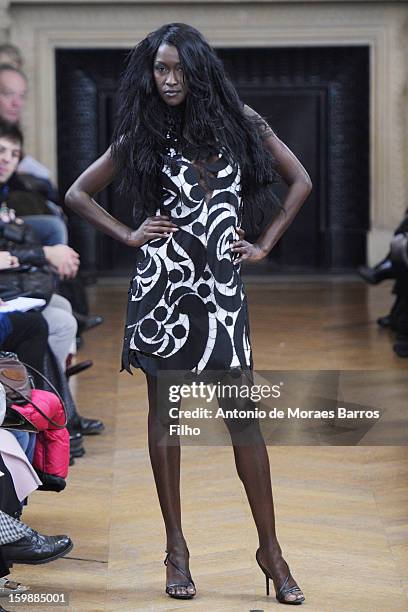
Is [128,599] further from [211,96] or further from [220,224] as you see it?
[211,96]

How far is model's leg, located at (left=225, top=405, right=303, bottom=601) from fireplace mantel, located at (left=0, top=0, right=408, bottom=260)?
886 cm

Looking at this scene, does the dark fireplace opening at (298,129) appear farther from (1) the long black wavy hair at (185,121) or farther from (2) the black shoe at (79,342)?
(1) the long black wavy hair at (185,121)

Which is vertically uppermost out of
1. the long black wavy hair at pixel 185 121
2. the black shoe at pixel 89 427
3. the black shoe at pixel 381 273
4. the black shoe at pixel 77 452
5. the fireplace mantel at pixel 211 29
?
the fireplace mantel at pixel 211 29

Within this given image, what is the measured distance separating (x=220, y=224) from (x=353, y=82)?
363 inches

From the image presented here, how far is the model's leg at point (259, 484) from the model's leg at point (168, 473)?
0.19m

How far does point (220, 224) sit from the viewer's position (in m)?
3.61

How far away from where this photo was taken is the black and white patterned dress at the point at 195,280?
141 inches

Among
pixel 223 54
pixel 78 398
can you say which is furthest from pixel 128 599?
pixel 223 54

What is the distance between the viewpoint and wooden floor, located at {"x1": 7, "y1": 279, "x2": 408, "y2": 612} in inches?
147

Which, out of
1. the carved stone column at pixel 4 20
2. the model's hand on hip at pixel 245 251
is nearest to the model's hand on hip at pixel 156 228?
the model's hand on hip at pixel 245 251

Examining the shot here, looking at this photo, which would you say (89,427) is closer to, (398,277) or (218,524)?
(218,524)

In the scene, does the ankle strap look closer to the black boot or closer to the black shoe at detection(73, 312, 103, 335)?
the black boot

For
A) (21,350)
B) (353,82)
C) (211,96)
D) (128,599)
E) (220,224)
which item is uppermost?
(353,82)

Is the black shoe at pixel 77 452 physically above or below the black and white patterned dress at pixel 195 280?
below
